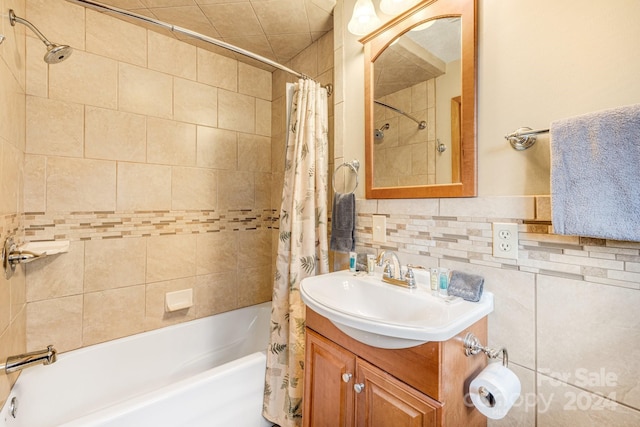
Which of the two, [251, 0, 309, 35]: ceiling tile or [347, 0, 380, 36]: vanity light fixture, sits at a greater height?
[251, 0, 309, 35]: ceiling tile

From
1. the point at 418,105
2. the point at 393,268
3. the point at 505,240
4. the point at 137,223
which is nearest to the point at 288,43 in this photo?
the point at 418,105

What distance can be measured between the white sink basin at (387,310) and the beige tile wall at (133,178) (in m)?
1.20

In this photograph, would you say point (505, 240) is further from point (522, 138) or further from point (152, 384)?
point (152, 384)

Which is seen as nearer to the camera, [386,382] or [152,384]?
[386,382]

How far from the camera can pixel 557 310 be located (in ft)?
2.66

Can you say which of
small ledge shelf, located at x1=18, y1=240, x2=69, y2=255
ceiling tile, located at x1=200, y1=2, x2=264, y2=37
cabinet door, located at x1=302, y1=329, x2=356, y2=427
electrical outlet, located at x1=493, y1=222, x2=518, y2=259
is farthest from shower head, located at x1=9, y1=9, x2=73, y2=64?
electrical outlet, located at x1=493, y1=222, x2=518, y2=259

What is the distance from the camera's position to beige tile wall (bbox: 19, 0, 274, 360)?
4.87 ft

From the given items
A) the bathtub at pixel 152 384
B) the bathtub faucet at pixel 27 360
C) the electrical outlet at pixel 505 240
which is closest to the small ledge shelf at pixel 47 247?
the bathtub faucet at pixel 27 360

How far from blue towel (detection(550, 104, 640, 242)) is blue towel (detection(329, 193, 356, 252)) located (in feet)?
2.69

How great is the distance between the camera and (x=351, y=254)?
4.49ft

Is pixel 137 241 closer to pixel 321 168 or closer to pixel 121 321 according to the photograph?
pixel 121 321

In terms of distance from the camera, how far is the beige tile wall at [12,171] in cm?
108

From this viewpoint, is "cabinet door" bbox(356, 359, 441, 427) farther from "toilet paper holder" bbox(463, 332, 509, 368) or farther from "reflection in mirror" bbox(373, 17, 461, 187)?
"reflection in mirror" bbox(373, 17, 461, 187)

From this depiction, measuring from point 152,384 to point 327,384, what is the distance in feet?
4.48
